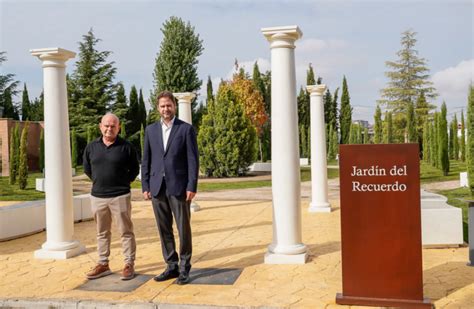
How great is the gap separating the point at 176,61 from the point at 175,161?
32609 mm

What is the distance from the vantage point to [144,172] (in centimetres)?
509

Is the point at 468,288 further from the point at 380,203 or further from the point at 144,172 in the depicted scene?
the point at 144,172

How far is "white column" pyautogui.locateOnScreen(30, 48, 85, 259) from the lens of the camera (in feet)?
21.1

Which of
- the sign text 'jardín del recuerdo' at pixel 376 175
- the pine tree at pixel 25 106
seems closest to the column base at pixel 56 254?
the sign text 'jardín del recuerdo' at pixel 376 175

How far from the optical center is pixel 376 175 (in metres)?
4.15

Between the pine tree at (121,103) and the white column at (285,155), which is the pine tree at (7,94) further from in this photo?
the white column at (285,155)

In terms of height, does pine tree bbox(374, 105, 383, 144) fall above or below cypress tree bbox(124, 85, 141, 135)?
below

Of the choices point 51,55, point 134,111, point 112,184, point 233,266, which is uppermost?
point 134,111

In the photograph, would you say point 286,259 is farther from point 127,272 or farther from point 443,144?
point 443,144

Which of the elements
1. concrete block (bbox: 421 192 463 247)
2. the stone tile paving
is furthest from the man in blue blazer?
concrete block (bbox: 421 192 463 247)

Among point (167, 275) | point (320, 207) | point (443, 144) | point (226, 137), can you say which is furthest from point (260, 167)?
point (167, 275)

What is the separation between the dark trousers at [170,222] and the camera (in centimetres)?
491

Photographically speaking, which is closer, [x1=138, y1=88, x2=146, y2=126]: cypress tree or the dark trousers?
the dark trousers

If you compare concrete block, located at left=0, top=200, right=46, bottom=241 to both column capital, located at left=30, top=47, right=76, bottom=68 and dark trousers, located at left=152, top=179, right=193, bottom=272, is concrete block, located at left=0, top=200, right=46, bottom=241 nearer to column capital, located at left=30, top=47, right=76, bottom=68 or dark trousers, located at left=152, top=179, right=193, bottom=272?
column capital, located at left=30, top=47, right=76, bottom=68
